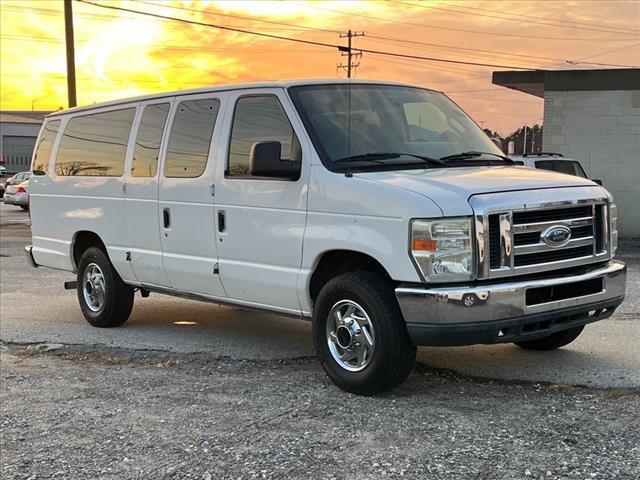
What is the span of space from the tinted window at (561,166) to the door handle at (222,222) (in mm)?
8956

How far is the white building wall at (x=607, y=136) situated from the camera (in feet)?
54.3

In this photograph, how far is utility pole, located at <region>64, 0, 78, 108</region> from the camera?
86.8 feet

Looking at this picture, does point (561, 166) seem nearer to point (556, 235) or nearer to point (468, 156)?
point (468, 156)

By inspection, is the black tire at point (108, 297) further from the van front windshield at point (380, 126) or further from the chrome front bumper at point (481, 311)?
the chrome front bumper at point (481, 311)

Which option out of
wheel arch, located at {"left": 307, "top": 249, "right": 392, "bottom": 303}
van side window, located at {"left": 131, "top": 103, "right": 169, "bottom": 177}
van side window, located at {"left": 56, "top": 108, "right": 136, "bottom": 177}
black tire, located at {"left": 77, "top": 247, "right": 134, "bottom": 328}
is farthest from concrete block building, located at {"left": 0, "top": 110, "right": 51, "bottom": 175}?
wheel arch, located at {"left": 307, "top": 249, "right": 392, "bottom": 303}

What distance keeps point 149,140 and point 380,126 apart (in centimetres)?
241

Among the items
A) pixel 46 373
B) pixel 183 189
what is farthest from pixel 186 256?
pixel 46 373

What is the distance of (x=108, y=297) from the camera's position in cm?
768

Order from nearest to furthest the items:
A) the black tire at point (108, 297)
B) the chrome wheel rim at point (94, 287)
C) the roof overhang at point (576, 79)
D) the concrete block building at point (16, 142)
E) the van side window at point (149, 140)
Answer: the van side window at point (149, 140)
the black tire at point (108, 297)
the chrome wheel rim at point (94, 287)
the roof overhang at point (576, 79)
the concrete block building at point (16, 142)

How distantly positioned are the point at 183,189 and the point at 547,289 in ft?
10.4

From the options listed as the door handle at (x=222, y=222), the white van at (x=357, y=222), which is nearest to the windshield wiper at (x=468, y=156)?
the white van at (x=357, y=222)

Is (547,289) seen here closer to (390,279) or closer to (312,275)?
(390,279)

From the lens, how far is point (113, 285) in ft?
25.0

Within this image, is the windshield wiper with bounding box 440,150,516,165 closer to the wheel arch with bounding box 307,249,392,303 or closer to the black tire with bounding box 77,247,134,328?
the wheel arch with bounding box 307,249,392,303
